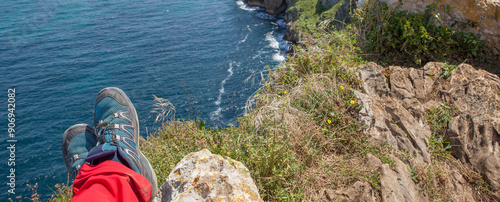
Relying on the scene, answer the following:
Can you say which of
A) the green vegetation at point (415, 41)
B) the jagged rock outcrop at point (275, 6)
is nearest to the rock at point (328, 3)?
the jagged rock outcrop at point (275, 6)

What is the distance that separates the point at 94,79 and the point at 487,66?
28129mm

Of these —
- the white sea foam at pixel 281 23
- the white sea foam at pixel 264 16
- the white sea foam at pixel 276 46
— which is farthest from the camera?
the white sea foam at pixel 264 16

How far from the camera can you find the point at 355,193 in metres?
3.43

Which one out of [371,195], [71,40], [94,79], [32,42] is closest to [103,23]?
[71,40]

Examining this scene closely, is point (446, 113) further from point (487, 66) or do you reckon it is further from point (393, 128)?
point (487, 66)

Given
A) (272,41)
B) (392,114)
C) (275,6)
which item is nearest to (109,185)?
(392,114)

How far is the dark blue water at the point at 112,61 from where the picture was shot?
20531 millimetres

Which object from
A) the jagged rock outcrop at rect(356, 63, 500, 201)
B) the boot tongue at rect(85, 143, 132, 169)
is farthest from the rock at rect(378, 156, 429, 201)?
the boot tongue at rect(85, 143, 132, 169)

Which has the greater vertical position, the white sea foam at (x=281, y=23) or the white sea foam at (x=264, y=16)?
the white sea foam at (x=264, y=16)

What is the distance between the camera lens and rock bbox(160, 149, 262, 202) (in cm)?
284

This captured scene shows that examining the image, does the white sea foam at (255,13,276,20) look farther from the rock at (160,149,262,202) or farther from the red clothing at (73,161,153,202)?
the red clothing at (73,161,153,202)

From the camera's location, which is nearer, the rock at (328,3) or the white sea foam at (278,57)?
the white sea foam at (278,57)

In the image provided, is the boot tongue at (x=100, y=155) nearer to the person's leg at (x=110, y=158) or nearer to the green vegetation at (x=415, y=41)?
the person's leg at (x=110, y=158)

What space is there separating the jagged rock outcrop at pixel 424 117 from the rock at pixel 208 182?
5.63 ft
